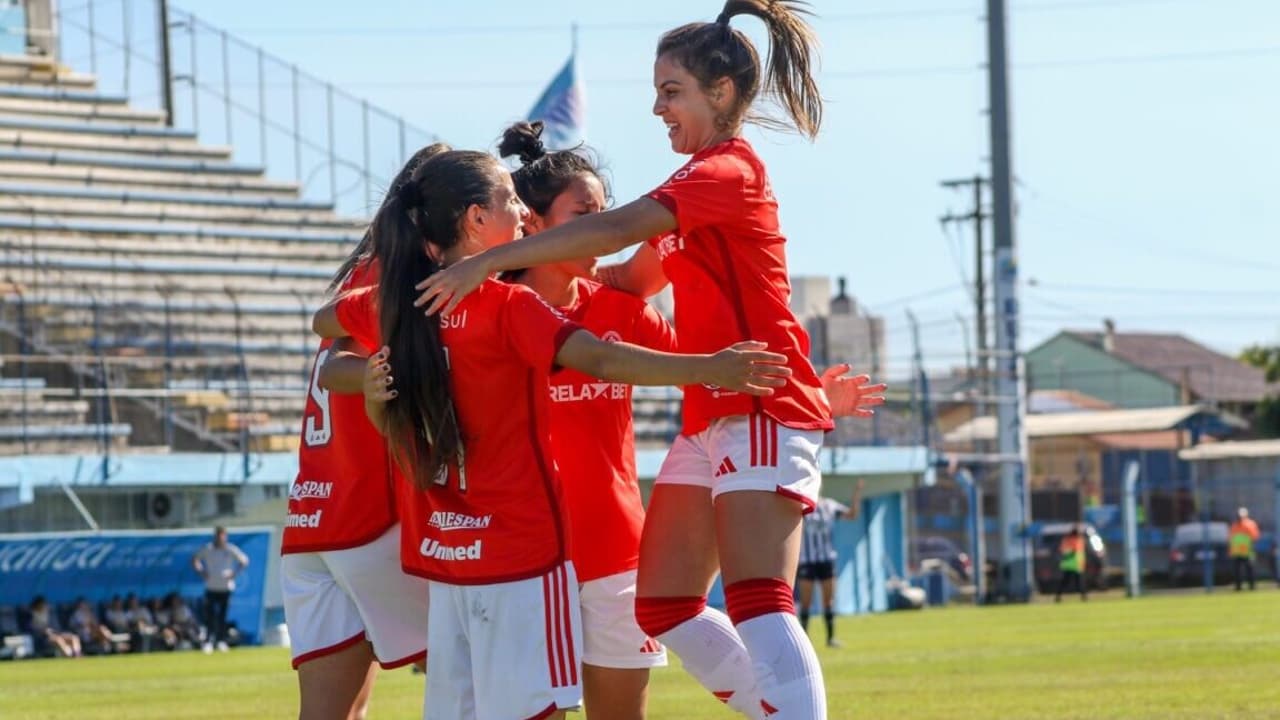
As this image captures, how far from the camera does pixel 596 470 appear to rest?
6406mm

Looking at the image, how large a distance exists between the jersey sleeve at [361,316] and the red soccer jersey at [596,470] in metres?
0.58

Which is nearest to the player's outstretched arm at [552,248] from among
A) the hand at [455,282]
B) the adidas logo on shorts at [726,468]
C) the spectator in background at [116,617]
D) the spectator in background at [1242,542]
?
the hand at [455,282]

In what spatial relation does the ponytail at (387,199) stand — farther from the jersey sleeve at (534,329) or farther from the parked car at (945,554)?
the parked car at (945,554)

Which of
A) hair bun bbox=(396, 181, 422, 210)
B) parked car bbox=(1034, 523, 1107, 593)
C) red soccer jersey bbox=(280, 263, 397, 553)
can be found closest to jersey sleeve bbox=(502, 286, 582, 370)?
hair bun bbox=(396, 181, 422, 210)

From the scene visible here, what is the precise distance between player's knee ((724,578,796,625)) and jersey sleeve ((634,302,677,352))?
1018 mm

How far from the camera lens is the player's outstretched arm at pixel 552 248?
5.53 m

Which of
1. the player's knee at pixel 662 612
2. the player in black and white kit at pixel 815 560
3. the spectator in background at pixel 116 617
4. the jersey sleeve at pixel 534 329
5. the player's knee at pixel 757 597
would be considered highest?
the jersey sleeve at pixel 534 329

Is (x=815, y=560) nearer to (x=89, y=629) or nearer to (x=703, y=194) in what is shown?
(x=89, y=629)

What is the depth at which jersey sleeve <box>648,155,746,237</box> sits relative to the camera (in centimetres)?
573

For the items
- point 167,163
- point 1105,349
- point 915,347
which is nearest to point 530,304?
point 915,347

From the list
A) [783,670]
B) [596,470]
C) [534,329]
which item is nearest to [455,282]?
[534,329]

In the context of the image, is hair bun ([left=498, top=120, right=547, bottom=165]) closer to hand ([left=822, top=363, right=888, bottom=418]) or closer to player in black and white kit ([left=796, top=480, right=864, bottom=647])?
hand ([left=822, top=363, right=888, bottom=418])

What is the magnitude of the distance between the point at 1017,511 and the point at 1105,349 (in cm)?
4484

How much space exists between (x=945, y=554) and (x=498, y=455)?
148 ft
